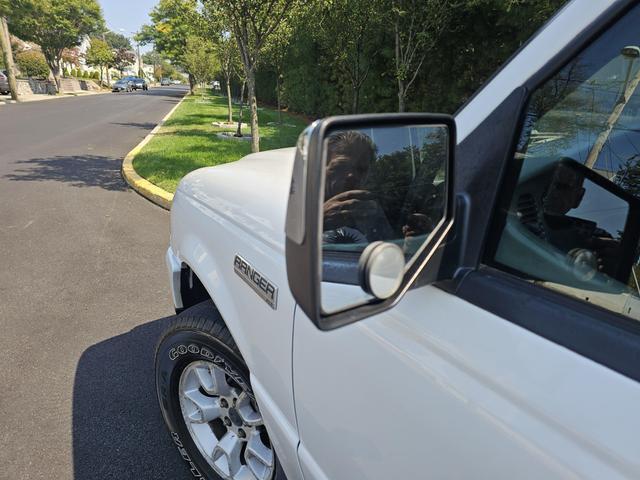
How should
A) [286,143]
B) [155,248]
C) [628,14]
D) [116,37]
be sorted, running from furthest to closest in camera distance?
[116,37] → [286,143] → [155,248] → [628,14]

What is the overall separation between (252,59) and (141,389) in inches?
271

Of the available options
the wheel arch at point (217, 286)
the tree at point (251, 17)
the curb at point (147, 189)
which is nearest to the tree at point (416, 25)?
the tree at point (251, 17)

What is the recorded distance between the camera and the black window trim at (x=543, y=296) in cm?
75

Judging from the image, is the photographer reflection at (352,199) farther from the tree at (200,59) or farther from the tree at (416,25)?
the tree at (200,59)

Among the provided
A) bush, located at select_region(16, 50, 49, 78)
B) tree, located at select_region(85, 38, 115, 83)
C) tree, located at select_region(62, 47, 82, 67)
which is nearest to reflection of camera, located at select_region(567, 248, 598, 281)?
bush, located at select_region(16, 50, 49, 78)

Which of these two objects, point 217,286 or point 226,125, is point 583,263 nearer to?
point 217,286

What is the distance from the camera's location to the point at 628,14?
0.82 m

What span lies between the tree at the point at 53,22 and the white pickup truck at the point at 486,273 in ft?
123

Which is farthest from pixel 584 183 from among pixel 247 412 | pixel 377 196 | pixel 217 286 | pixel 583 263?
pixel 247 412

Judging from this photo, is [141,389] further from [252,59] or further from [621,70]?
[252,59]

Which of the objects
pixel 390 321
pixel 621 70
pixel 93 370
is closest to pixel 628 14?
pixel 621 70

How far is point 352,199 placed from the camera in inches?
34.7

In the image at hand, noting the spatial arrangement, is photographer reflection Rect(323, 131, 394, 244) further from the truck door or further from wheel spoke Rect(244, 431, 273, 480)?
wheel spoke Rect(244, 431, 273, 480)

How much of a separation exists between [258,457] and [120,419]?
3.70 feet
